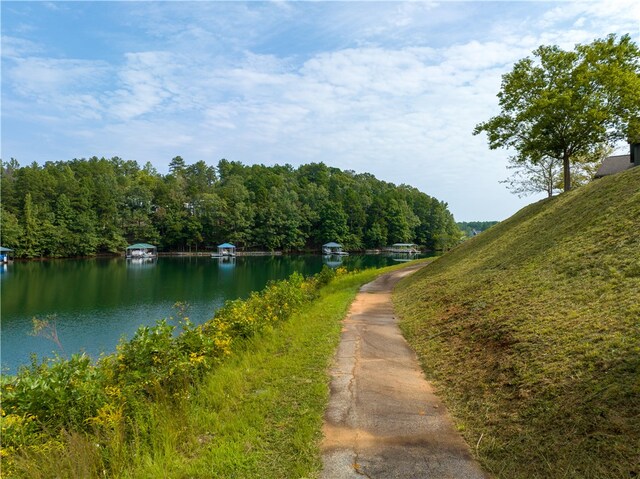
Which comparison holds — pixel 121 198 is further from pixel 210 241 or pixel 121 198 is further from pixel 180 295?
pixel 180 295

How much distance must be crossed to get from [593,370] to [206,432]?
420 centimetres

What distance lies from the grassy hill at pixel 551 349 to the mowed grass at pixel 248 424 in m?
1.69

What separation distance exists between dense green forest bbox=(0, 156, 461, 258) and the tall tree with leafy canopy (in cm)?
5299

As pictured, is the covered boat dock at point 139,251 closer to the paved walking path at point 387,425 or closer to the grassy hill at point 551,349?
the grassy hill at point 551,349

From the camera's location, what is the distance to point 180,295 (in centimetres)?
2334

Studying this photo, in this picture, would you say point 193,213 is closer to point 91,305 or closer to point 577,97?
point 91,305

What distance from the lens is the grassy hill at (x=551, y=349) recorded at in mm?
3252

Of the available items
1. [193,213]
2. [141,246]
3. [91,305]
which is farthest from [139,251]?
[91,305]

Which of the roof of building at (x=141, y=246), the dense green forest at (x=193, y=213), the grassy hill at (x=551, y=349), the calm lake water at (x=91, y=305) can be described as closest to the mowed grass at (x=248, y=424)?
the grassy hill at (x=551, y=349)

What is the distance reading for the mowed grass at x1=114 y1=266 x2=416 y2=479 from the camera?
3.30 meters

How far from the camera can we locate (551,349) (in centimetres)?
476

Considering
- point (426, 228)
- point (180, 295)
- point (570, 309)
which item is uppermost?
point (426, 228)

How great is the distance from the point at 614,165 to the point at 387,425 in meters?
27.6

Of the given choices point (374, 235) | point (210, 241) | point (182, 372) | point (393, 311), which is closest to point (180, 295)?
point (393, 311)
